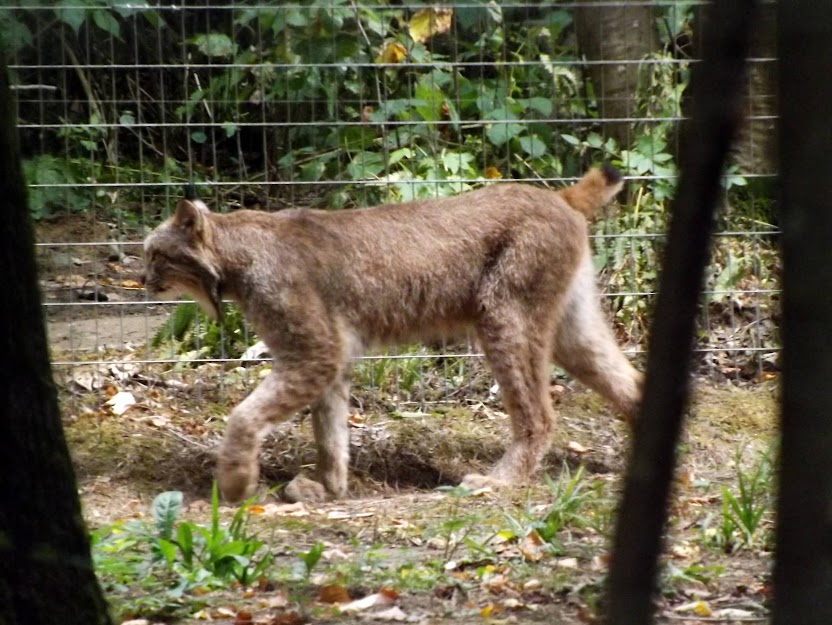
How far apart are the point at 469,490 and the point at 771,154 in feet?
13.9

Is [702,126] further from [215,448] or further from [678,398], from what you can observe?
[215,448]

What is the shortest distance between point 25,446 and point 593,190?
172 inches

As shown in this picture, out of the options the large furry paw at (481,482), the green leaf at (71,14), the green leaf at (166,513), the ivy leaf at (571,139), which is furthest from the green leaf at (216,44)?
Result: the green leaf at (166,513)

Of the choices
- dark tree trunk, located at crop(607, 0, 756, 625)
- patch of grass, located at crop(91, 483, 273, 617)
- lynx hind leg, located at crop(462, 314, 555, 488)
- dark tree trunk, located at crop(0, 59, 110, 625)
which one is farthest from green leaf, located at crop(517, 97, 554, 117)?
dark tree trunk, located at crop(607, 0, 756, 625)

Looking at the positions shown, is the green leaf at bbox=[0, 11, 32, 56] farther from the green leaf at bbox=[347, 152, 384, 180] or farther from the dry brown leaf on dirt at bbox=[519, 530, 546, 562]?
the dry brown leaf on dirt at bbox=[519, 530, 546, 562]

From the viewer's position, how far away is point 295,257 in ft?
20.7

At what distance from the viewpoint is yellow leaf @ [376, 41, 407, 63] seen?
7.51m

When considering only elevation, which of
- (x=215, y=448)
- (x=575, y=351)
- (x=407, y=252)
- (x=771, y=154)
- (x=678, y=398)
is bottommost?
(x=215, y=448)

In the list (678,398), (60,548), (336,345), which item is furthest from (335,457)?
(678,398)

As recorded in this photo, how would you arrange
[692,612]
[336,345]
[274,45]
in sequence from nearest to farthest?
[692,612] → [336,345] → [274,45]

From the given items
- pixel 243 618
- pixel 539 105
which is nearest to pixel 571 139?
pixel 539 105

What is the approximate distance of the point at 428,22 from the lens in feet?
23.8

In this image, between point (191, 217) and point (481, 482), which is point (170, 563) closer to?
point (481, 482)

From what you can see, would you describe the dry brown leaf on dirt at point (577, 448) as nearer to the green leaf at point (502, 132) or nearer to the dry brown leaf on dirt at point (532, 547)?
the green leaf at point (502, 132)
